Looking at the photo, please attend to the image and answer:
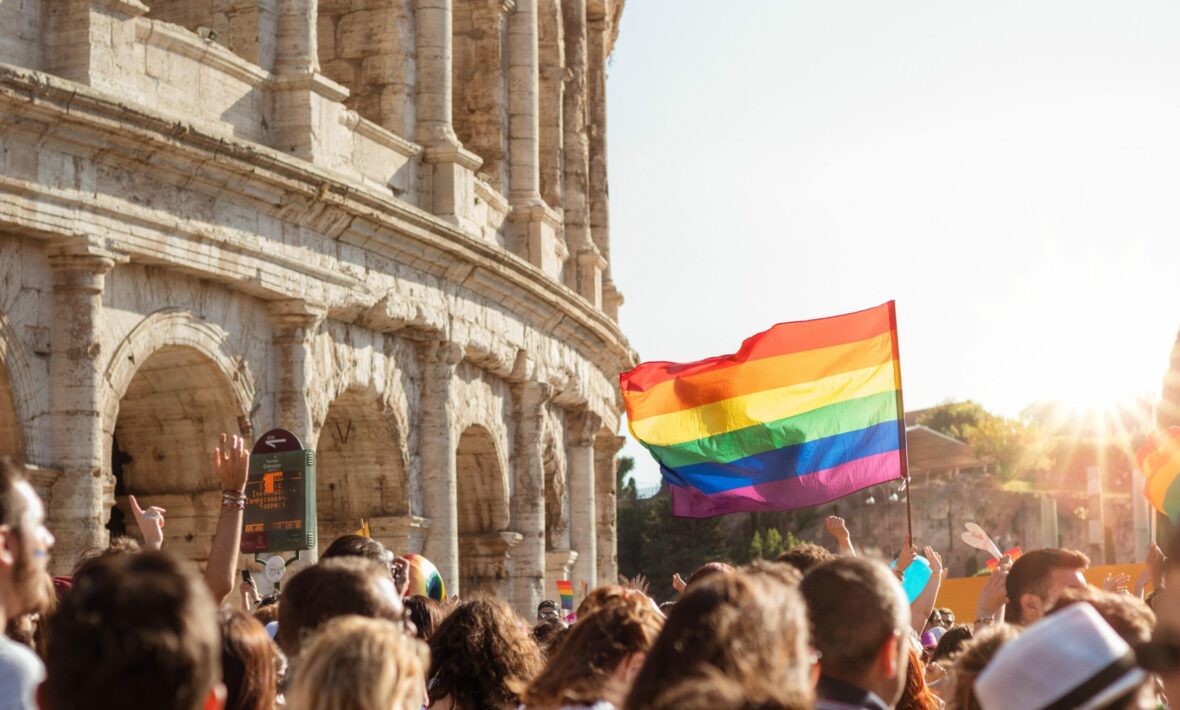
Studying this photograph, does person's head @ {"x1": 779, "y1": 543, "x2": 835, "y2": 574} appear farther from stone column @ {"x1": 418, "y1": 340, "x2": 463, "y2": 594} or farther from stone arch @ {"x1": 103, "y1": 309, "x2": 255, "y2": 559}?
stone column @ {"x1": 418, "y1": 340, "x2": 463, "y2": 594}

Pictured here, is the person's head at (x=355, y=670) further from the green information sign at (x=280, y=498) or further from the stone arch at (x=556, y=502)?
the stone arch at (x=556, y=502)

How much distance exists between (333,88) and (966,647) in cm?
1380

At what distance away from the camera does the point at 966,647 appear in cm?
571

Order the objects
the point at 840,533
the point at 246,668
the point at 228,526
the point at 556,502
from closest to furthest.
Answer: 1. the point at 246,668
2. the point at 228,526
3. the point at 840,533
4. the point at 556,502

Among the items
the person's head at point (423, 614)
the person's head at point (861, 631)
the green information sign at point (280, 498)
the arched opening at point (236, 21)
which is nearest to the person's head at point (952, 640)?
the person's head at point (423, 614)

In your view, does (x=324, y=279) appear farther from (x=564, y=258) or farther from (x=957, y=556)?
(x=957, y=556)

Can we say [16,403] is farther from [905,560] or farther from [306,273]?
[905,560]

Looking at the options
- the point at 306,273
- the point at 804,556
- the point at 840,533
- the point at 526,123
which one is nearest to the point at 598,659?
the point at 804,556

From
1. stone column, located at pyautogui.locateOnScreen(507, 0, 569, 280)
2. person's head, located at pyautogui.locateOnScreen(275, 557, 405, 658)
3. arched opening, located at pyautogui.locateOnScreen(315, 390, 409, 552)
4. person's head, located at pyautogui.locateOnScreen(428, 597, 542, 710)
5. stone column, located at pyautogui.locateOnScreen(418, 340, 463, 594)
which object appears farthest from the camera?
stone column, located at pyautogui.locateOnScreen(507, 0, 569, 280)

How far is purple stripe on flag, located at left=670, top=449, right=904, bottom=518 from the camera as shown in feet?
44.6

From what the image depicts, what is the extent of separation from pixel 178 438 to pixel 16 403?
117 inches

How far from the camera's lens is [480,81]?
25.0 m

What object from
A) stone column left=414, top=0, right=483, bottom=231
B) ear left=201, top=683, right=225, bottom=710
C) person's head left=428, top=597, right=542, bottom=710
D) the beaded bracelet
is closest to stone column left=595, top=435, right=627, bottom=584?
stone column left=414, top=0, right=483, bottom=231

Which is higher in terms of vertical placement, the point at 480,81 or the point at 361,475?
the point at 480,81
